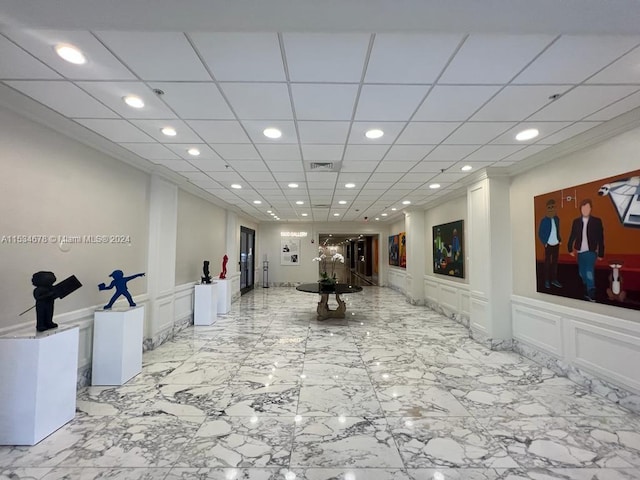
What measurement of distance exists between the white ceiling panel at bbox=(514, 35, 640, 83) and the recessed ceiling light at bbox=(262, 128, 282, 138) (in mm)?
2366

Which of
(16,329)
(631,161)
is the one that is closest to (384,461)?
(16,329)

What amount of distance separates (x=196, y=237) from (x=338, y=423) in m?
5.77

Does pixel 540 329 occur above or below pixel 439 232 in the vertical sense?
below

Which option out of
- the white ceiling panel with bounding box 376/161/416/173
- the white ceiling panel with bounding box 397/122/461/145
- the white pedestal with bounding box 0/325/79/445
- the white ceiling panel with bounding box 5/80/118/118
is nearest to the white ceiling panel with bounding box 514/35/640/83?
the white ceiling panel with bounding box 397/122/461/145

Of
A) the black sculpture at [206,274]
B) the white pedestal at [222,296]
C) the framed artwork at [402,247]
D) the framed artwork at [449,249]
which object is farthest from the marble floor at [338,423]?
the framed artwork at [402,247]

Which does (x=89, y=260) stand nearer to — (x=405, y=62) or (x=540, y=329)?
(x=405, y=62)

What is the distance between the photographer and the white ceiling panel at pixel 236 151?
3.98 m

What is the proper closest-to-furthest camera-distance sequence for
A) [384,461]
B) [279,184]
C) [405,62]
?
[405,62] < [384,461] < [279,184]

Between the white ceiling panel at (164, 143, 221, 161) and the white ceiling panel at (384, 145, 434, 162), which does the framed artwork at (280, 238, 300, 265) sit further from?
the white ceiling panel at (384, 145, 434, 162)

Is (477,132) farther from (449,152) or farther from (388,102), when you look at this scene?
(388,102)

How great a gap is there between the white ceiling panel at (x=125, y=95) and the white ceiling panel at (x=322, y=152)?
1.70 m

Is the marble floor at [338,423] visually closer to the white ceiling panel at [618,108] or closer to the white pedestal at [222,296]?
the white pedestal at [222,296]

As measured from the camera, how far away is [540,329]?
4.60 meters

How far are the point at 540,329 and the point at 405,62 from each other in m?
4.55
